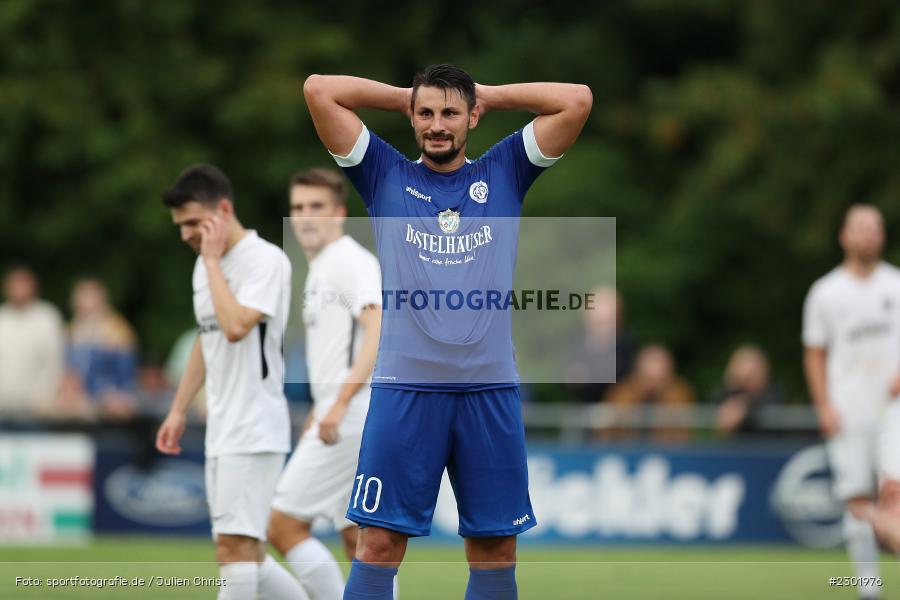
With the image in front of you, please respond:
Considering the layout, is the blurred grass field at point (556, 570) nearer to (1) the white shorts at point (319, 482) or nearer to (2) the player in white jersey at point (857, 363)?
(2) the player in white jersey at point (857, 363)

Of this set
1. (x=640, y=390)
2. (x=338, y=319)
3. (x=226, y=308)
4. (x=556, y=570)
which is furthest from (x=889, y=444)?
(x=640, y=390)

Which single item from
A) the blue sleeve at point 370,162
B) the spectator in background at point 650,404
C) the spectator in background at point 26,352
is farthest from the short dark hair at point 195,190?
the spectator in background at point 26,352

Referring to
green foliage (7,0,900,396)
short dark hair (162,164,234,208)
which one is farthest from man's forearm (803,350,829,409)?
green foliage (7,0,900,396)

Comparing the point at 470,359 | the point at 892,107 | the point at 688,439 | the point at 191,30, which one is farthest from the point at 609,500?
the point at 191,30

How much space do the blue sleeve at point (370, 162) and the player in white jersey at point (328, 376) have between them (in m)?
1.73

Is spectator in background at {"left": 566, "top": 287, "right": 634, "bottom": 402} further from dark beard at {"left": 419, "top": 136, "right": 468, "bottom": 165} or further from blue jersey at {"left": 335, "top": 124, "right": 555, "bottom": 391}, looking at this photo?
dark beard at {"left": 419, "top": 136, "right": 468, "bottom": 165}

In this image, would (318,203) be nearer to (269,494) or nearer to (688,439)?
(269,494)

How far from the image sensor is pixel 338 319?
868 cm

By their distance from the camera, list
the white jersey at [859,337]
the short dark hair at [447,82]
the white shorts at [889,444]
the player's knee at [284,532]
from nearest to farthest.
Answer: the short dark hair at [447,82] < the player's knee at [284,532] < the white shorts at [889,444] < the white jersey at [859,337]

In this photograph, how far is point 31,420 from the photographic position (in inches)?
591

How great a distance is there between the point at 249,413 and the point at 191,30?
1744cm

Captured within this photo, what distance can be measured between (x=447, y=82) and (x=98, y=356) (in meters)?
10.0

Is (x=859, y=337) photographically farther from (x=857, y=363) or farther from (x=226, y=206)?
(x=226, y=206)

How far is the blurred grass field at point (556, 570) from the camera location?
10383mm
